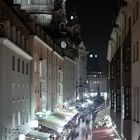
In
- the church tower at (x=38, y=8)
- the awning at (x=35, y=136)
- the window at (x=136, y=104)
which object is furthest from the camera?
the church tower at (x=38, y=8)

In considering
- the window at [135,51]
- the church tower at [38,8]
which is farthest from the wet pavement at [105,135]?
the church tower at [38,8]

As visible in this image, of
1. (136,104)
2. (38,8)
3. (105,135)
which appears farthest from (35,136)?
(38,8)

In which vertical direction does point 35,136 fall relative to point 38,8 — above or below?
below

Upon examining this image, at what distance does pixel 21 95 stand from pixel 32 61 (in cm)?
878

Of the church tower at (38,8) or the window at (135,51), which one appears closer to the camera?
the window at (135,51)

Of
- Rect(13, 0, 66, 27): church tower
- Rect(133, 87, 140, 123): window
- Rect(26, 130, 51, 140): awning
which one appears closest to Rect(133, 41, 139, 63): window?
Rect(133, 87, 140, 123): window

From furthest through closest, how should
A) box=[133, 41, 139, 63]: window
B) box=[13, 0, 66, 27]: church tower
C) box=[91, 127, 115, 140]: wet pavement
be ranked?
box=[13, 0, 66, 27]: church tower, box=[91, 127, 115, 140]: wet pavement, box=[133, 41, 139, 63]: window

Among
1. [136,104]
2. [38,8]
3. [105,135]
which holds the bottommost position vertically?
[105,135]

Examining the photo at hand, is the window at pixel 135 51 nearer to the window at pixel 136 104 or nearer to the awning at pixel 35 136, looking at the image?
the window at pixel 136 104

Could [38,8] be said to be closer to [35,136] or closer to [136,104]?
[35,136]

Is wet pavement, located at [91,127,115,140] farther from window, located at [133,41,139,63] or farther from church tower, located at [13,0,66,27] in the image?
church tower, located at [13,0,66,27]

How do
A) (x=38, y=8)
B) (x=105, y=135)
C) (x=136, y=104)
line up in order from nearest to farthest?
(x=136, y=104), (x=105, y=135), (x=38, y=8)

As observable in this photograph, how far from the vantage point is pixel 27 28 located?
177 feet

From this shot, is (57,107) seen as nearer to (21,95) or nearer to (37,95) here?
(37,95)
